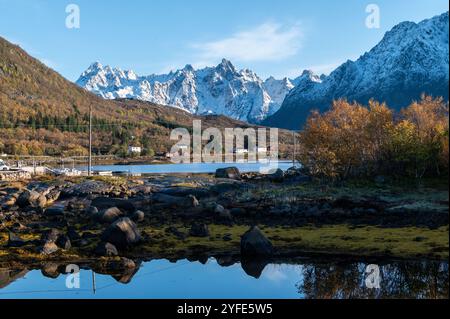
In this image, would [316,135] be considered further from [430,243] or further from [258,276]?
[258,276]

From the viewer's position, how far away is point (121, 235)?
104 feet

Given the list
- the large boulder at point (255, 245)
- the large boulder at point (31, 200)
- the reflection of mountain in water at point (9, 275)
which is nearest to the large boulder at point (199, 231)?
the large boulder at point (255, 245)

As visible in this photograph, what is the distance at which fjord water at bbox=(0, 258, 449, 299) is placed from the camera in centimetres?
2230

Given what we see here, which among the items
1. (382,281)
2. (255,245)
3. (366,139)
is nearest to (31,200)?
(255,245)

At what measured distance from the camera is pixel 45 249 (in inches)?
1207

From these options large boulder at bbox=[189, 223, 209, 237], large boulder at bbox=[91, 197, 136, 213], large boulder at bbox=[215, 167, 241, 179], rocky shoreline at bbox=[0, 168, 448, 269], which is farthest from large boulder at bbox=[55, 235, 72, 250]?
large boulder at bbox=[215, 167, 241, 179]

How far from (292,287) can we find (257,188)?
4544cm

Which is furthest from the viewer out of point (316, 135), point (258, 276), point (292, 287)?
point (316, 135)

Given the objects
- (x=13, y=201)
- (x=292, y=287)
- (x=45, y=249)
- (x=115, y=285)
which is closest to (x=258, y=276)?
(x=292, y=287)

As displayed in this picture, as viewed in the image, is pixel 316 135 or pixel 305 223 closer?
pixel 305 223

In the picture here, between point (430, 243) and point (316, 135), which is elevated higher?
point (316, 135)

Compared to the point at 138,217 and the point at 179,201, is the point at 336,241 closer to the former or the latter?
the point at 138,217

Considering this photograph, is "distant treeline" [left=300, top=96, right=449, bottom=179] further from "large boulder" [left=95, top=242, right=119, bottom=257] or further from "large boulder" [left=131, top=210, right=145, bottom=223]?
"large boulder" [left=95, top=242, right=119, bottom=257]

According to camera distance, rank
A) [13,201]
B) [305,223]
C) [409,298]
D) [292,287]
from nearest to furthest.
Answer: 1. [409,298]
2. [292,287]
3. [305,223]
4. [13,201]
